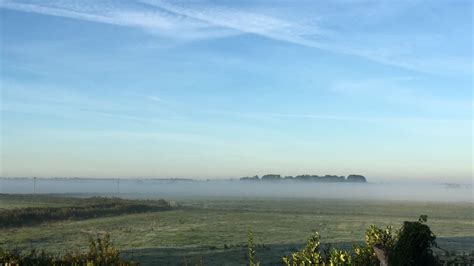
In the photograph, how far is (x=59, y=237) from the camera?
29.9 metres

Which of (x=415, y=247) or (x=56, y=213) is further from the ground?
(x=415, y=247)

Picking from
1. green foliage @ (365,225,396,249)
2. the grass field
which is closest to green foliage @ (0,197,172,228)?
the grass field

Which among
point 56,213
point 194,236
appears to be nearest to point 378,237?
point 194,236

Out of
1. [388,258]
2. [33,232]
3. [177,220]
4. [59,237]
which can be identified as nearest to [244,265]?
[388,258]

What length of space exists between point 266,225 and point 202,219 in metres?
7.25

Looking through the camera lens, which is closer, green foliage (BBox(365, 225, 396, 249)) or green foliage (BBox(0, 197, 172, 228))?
green foliage (BBox(365, 225, 396, 249))

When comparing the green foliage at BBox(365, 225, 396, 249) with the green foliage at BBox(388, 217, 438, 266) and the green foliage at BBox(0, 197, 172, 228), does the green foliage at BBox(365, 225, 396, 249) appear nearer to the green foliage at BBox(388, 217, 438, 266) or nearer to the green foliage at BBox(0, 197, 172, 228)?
the green foliage at BBox(388, 217, 438, 266)

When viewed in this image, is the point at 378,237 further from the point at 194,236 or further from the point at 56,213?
the point at 56,213

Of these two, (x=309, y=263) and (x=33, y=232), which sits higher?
(x=309, y=263)

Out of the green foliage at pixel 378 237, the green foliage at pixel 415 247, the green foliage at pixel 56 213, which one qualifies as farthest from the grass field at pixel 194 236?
the green foliage at pixel 415 247

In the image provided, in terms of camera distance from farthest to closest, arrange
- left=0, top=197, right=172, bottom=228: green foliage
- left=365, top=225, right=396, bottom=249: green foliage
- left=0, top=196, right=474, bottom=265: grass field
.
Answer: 1. left=0, top=197, right=172, bottom=228: green foliage
2. left=0, top=196, right=474, bottom=265: grass field
3. left=365, top=225, right=396, bottom=249: green foliage

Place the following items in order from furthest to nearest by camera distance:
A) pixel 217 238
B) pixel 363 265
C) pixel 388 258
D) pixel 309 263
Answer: pixel 217 238, pixel 363 265, pixel 388 258, pixel 309 263

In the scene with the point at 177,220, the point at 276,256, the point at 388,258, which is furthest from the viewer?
the point at 177,220

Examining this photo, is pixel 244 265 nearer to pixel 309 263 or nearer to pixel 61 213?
pixel 309 263
